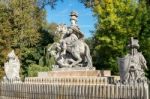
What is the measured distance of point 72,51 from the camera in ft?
67.5

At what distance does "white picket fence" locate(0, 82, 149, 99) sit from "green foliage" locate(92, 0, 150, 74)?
17.0 meters

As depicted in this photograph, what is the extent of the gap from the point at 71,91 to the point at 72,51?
654 centimetres

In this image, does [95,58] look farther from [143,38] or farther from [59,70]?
[59,70]

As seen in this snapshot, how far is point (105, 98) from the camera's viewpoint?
12.9 meters

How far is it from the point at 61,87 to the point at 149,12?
22.7 metres

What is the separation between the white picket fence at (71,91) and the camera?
1194cm

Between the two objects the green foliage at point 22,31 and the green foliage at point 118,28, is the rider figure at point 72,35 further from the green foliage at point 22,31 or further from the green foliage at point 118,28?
the green foliage at point 22,31

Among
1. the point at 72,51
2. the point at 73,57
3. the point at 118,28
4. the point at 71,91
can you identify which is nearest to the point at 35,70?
the point at 118,28

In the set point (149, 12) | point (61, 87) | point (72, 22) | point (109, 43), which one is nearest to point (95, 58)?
point (109, 43)

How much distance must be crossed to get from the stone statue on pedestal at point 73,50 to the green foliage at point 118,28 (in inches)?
517

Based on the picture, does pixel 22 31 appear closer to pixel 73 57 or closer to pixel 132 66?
pixel 73 57

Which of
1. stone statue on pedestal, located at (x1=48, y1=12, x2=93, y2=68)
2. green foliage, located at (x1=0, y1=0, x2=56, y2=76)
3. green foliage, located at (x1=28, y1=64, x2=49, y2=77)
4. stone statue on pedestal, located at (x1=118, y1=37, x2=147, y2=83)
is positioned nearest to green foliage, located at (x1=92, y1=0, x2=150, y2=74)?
green foliage, located at (x1=28, y1=64, x2=49, y2=77)

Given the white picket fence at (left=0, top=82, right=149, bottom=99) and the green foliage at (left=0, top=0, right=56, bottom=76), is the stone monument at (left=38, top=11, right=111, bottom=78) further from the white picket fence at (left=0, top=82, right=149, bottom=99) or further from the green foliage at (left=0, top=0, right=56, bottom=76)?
the green foliage at (left=0, top=0, right=56, bottom=76)

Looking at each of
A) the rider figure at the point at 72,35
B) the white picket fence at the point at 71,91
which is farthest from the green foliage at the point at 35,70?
the white picket fence at the point at 71,91
